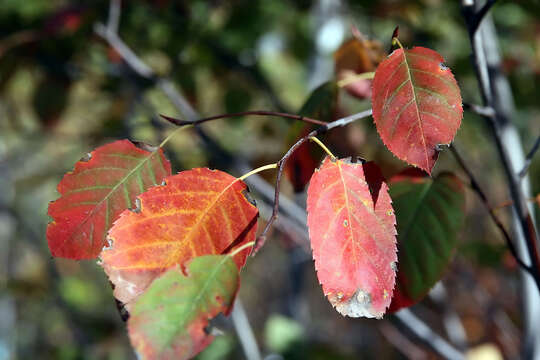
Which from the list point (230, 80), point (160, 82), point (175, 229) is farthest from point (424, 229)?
point (230, 80)

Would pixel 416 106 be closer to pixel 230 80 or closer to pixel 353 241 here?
pixel 353 241

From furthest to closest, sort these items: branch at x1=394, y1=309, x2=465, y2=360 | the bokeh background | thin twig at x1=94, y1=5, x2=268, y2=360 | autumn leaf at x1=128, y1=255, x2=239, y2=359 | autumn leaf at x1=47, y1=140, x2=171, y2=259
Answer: the bokeh background < thin twig at x1=94, y1=5, x2=268, y2=360 < branch at x1=394, y1=309, x2=465, y2=360 < autumn leaf at x1=47, y1=140, x2=171, y2=259 < autumn leaf at x1=128, y1=255, x2=239, y2=359

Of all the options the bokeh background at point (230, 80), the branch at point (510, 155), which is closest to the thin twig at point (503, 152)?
the branch at point (510, 155)

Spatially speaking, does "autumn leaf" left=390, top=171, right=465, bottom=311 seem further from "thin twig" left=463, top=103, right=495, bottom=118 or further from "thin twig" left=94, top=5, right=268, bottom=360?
"thin twig" left=94, top=5, right=268, bottom=360

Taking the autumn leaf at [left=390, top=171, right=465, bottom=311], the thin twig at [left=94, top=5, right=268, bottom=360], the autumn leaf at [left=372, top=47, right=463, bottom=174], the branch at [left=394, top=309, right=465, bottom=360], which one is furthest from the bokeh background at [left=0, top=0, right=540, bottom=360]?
the autumn leaf at [left=372, top=47, right=463, bottom=174]

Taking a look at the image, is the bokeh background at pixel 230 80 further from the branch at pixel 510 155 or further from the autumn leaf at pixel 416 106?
the autumn leaf at pixel 416 106

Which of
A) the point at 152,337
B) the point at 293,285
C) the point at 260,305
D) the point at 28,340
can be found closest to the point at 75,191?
the point at 152,337
